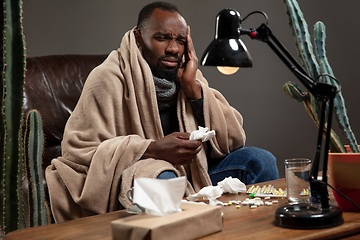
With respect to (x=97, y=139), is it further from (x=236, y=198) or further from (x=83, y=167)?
(x=236, y=198)

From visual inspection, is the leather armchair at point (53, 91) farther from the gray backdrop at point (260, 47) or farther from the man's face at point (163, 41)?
the gray backdrop at point (260, 47)

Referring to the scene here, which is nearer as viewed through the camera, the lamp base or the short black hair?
the lamp base

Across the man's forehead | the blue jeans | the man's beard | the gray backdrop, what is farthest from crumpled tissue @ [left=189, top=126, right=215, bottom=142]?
the gray backdrop

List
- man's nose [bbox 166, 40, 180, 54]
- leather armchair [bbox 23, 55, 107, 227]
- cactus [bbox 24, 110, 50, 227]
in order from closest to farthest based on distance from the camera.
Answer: cactus [bbox 24, 110, 50, 227] → man's nose [bbox 166, 40, 180, 54] → leather armchair [bbox 23, 55, 107, 227]

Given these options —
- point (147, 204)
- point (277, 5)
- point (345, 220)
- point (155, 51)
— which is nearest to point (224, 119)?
point (155, 51)

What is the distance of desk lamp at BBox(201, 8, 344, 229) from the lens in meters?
0.83

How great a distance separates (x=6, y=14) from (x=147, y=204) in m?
0.55

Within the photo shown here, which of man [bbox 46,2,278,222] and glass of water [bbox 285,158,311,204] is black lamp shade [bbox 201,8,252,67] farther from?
man [bbox 46,2,278,222]

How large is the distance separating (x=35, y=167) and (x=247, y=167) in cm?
84

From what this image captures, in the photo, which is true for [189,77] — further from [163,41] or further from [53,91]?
[53,91]

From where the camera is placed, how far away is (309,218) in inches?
32.4

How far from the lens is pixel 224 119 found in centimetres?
176

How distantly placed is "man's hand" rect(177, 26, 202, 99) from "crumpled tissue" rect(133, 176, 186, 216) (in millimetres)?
1008

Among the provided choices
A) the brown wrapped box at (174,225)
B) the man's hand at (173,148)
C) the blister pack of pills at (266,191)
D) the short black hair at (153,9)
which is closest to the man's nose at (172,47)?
the short black hair at (153,9)
